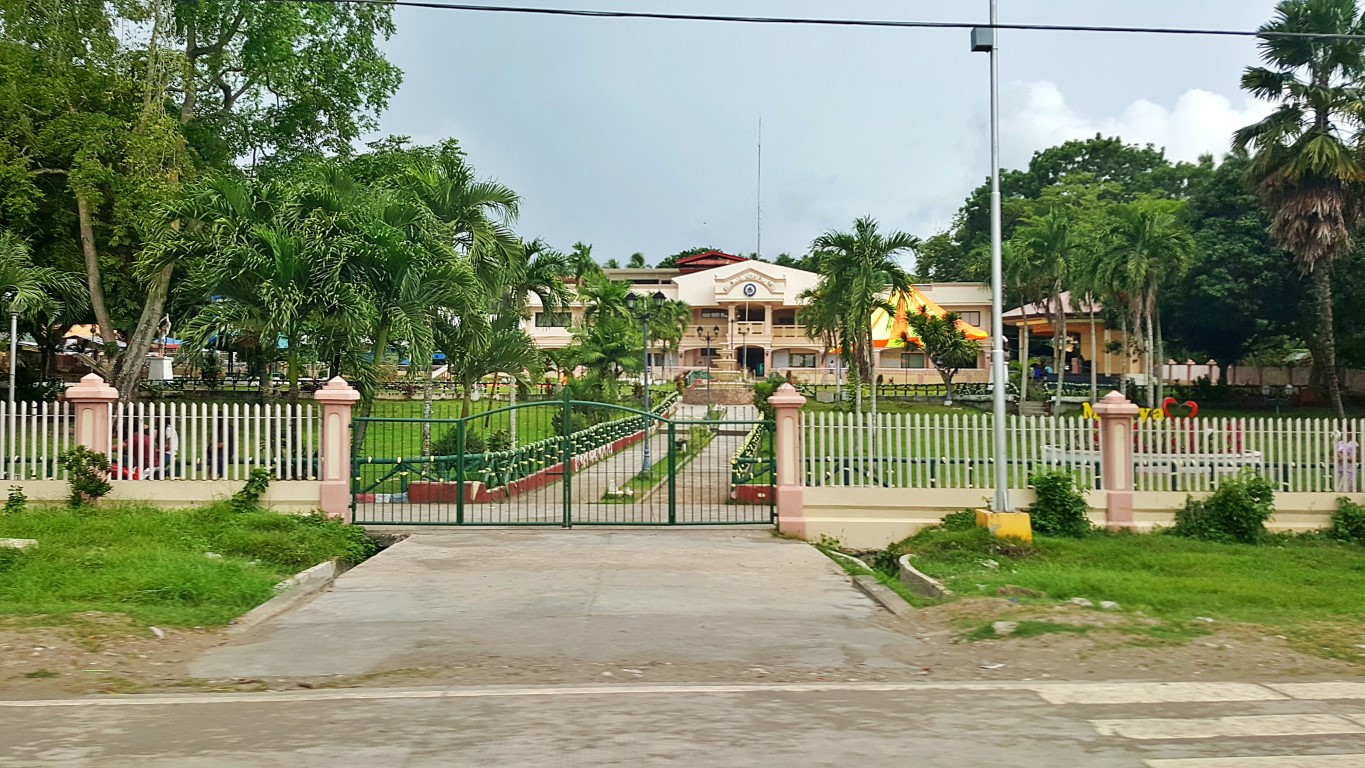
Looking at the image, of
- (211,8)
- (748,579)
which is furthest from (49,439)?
(211,8)

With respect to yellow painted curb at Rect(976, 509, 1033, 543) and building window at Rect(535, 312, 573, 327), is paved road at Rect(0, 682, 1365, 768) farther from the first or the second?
building window at Rect(535, 312, 573, 327)

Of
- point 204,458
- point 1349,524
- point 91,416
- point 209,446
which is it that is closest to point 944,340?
point 1349,524

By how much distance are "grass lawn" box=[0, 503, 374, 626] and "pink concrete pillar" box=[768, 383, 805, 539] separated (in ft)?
18.2

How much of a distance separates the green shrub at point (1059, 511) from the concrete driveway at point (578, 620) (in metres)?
3.12

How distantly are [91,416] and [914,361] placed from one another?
174ft

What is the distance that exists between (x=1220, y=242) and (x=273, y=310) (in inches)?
1493

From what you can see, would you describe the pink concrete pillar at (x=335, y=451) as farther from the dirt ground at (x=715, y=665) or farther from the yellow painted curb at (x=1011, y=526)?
the yellow painted curb at (x=1011, y=526)

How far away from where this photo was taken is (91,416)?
1457 centimetres

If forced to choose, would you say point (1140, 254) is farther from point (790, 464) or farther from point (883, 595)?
point (883, 595)

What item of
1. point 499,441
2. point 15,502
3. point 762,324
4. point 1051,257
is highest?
point 1051,257

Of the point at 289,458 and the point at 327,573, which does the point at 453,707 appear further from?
the point at 289,458

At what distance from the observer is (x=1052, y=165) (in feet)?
252

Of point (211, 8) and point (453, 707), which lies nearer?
point (453, 707)

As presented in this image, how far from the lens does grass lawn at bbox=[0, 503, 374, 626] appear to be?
9.57m
